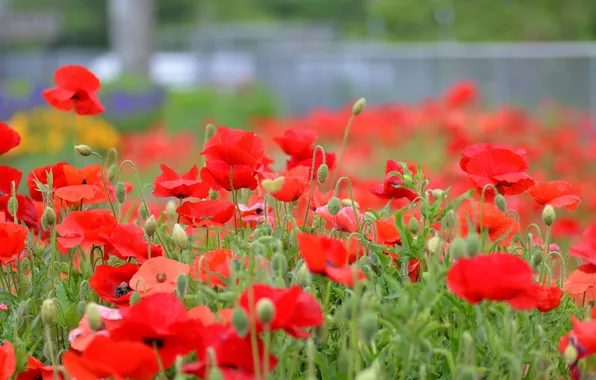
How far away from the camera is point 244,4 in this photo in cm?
4381

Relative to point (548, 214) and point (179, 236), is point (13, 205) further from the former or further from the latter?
point (548, 214)

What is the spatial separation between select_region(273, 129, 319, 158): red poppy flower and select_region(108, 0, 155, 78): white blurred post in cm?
1363

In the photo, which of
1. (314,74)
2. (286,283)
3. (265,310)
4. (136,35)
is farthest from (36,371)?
(136,35)

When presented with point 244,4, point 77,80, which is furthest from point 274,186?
point 244,4

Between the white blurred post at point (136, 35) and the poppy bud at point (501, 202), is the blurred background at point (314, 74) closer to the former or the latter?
the white blurred post at point (136, 35)

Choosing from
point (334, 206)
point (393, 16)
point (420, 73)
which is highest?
point (334, 206)

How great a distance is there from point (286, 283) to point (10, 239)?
452 mm

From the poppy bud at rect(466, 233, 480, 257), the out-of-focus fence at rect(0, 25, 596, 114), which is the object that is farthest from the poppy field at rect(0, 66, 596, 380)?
the out-of-focus fence at rect(0, 25, 596, 114)

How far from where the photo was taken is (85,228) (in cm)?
178

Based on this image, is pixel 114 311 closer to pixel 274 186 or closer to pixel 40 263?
pixel 274 186

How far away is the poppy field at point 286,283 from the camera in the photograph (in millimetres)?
1324

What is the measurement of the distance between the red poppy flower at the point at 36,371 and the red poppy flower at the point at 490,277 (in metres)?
0.63

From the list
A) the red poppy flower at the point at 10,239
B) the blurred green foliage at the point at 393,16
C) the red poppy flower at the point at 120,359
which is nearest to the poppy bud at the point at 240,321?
the red poppy flower at the point at 120,359

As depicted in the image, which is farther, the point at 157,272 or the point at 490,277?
the point at 157,272
